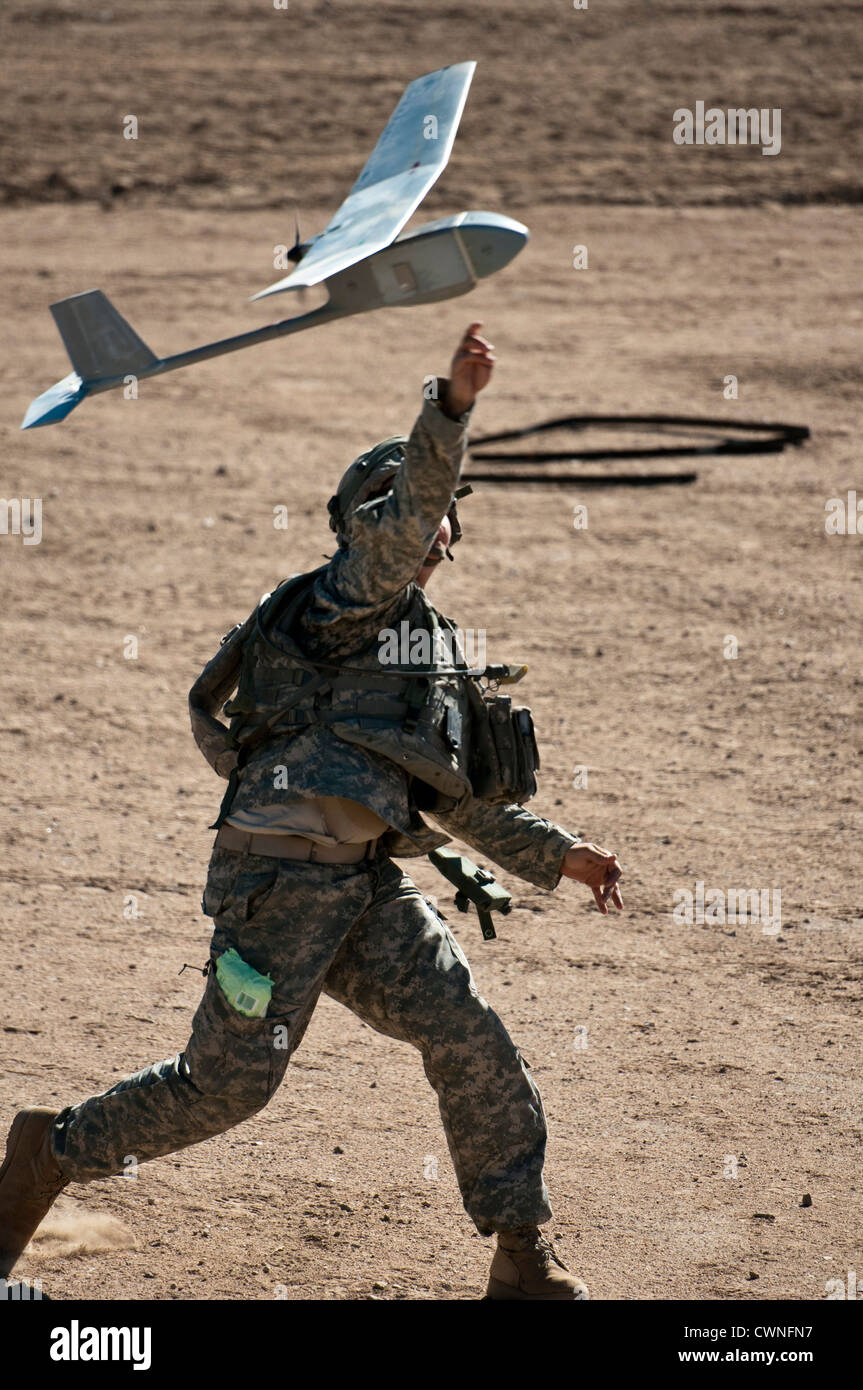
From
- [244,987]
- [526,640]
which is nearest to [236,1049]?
[244,987]

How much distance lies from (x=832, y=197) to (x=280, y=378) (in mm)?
7289

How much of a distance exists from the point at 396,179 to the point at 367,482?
955 millimetres

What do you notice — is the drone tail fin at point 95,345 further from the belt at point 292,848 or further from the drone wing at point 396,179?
the belt at point 292,848

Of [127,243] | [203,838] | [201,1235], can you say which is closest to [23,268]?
[127,243]

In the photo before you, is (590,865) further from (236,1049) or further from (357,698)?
(236,1049)

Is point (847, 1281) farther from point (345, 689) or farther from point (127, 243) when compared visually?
point (127, 243)

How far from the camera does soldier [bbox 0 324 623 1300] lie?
12.4 ft

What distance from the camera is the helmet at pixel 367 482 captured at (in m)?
3.79

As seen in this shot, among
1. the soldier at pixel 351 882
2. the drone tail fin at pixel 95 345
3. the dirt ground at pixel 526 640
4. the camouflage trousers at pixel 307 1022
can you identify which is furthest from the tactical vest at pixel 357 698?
the dirt ground at pixel 526 640

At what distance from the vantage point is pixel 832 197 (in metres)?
17.0

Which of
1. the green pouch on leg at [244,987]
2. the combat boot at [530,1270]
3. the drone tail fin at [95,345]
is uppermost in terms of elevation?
the drone tail fin at [95,345]

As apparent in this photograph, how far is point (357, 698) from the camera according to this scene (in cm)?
384

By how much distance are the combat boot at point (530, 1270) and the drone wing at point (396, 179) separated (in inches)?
91.3

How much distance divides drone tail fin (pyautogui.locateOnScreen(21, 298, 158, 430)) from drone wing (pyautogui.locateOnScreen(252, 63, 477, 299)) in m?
0.35
